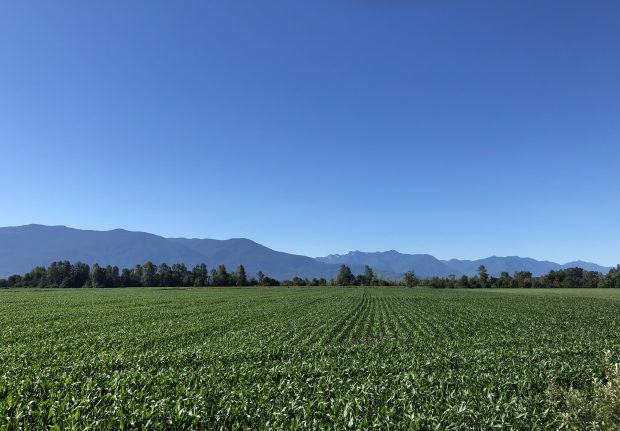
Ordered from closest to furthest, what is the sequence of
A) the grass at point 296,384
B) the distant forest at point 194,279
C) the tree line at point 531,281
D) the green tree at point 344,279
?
the grass at point 296,384 → the distant forest at point 194,279 → the tree line at point 531,281 → the green tree at point 344,279

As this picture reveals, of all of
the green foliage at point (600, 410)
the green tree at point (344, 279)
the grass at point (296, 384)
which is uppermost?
the green foliage at point (600, 410)

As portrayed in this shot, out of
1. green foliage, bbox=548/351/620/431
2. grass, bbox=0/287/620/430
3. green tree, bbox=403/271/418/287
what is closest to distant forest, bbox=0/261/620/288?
green tree, bbox=403/271/418/287

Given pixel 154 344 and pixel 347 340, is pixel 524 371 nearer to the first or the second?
pixel 347 340

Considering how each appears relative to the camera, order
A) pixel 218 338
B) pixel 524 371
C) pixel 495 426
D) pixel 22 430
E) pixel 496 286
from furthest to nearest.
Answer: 1. pixel 496 286
2. pixel 218 338
3. pixel 524 371
4. pixel 495 426
5. pixel 22 430

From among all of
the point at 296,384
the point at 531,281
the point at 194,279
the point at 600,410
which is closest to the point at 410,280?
the point at 531,281

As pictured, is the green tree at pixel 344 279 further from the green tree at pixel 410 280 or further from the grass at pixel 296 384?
the grass at pixel 296 384

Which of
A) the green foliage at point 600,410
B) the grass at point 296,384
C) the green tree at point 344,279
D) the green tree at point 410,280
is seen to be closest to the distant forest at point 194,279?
the green tree at point 410,280

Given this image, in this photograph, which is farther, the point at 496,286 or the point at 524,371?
the point at 496,286

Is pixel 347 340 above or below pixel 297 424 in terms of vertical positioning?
below

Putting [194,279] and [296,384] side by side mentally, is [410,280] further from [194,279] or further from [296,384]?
[296,384]

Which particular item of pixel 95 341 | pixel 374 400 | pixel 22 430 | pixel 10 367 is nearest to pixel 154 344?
pixel 95 341

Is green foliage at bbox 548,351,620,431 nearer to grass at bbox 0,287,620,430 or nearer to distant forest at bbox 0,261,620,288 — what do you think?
grass at bbox 0,287,620,430

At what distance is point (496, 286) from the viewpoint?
6816 inches

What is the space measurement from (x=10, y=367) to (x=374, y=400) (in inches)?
599
